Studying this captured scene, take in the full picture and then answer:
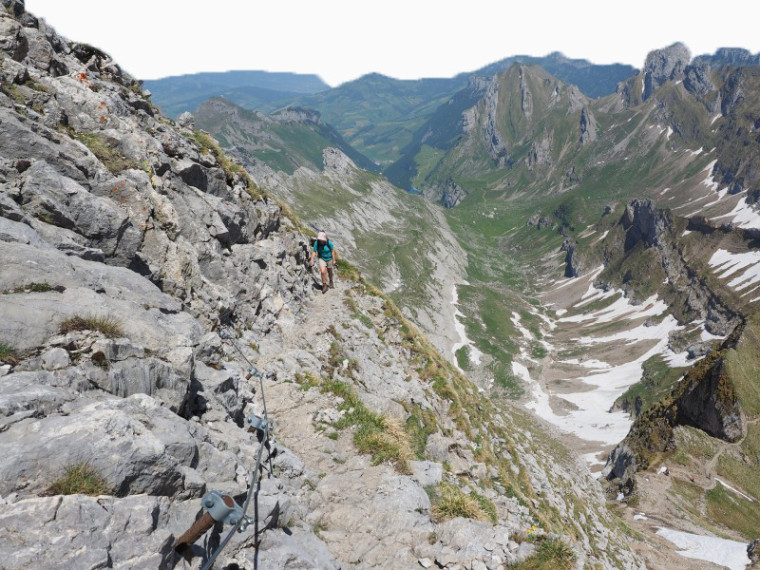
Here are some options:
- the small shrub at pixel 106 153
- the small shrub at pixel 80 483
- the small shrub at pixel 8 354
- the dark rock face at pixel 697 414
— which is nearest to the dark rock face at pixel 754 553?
the dark rock face at pixel 697 414

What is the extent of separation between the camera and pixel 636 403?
15862 cm

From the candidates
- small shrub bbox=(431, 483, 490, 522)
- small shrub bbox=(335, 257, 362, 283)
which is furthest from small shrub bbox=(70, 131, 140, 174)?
small shrub bbox=(431, 483, 490, 522)

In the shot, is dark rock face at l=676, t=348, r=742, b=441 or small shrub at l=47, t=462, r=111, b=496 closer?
small shrub at l=47, t=462, r=111, b=496

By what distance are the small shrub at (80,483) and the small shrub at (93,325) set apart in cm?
429

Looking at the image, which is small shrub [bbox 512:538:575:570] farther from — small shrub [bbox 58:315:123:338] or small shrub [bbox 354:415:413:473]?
small shrub [bbox 58:315:123:338]

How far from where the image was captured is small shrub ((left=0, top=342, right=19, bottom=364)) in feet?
30.8

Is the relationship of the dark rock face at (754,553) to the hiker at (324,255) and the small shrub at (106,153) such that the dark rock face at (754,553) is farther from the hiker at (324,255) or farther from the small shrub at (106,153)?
the small shrub at (106,153)

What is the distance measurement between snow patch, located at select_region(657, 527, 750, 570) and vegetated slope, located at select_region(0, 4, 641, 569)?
44.6 m

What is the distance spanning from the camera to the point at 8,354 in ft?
31.1

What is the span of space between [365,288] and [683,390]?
4496 inches

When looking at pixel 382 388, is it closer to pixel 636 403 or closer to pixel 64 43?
pixel 64 43

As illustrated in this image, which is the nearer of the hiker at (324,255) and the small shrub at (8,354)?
the small shrub at (8,354)

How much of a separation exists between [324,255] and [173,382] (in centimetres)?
2126

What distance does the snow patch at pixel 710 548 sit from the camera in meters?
55.3
